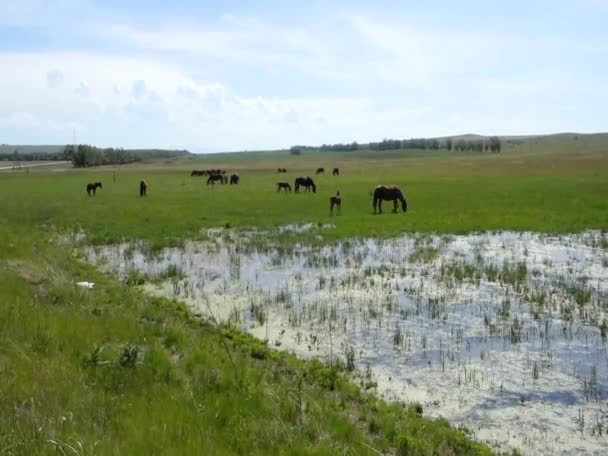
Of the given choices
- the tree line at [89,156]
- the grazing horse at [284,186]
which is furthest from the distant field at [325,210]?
the tree line at [89,156]

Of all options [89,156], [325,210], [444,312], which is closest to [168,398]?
[444,312]

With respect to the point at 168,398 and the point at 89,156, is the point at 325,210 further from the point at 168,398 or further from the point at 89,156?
the point at 89,156

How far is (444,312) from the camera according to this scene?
11.6 m

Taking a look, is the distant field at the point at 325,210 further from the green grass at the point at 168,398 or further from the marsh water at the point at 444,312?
the green grass at the point at 168,398

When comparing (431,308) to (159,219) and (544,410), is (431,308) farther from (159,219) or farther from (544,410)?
(159,219)

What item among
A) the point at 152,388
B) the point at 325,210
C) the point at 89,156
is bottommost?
the point at 152,388

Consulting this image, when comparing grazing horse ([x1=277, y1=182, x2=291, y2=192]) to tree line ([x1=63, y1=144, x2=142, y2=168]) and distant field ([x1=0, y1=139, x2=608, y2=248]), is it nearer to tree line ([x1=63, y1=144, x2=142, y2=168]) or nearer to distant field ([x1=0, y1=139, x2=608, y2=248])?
distant field ([x1=0, y1=139, x2=608, y2=248])

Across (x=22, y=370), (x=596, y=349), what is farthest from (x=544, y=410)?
(x=22, y=370)

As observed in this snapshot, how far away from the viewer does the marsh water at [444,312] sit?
741 cm

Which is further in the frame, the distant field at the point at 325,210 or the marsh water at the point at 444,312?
the distant field at the point at 325,210

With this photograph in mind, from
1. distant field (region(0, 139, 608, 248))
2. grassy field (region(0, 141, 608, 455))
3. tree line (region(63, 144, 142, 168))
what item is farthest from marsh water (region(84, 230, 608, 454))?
tree line (region(63, 144, 142, 168))

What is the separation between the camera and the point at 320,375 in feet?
26.8

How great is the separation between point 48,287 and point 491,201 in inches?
1062

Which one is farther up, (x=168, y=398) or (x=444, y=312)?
(x=168, y=398)
